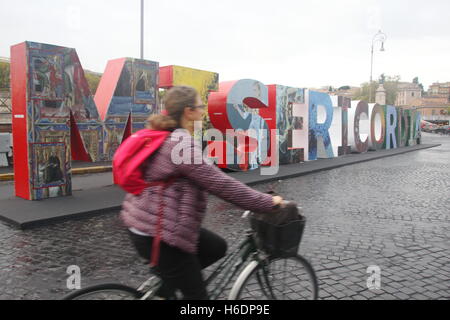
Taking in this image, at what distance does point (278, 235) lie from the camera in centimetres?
244

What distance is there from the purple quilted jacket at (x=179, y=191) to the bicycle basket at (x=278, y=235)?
14.6 inches

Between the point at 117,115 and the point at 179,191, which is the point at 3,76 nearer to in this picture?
the point at 117,115

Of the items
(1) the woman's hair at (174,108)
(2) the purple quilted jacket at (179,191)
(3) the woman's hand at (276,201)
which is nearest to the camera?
(2) the purple quilted jacket at (179,191)

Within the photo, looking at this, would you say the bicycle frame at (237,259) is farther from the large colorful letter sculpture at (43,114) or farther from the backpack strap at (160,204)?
the large colorful letter sculpture at (43,114)

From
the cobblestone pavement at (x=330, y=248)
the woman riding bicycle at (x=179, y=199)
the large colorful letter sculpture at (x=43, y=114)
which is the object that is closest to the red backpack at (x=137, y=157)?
the woman riding bicycle at (x=179, y=199)

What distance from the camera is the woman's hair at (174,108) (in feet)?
7.40

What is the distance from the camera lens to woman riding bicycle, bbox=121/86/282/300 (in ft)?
7.07

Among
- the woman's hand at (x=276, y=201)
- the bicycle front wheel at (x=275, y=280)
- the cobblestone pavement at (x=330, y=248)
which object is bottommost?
the cobblestone pavement at (x=330, y=248)

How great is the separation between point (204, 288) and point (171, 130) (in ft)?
2.91

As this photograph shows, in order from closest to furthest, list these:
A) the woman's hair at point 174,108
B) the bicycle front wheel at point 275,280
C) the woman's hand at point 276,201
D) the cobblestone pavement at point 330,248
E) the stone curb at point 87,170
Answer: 1. the woman's hair at point 174,108
2. the woman's hand at point 276,201
3. the bicycle front wheel at point 275,280
4. the cobblestone pavement at point 330,248
5. the stone curb at point 87,170

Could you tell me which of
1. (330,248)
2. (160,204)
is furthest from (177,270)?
(330,248)

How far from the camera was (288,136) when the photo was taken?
47.6 feet

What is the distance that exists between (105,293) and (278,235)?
101 centimetres
